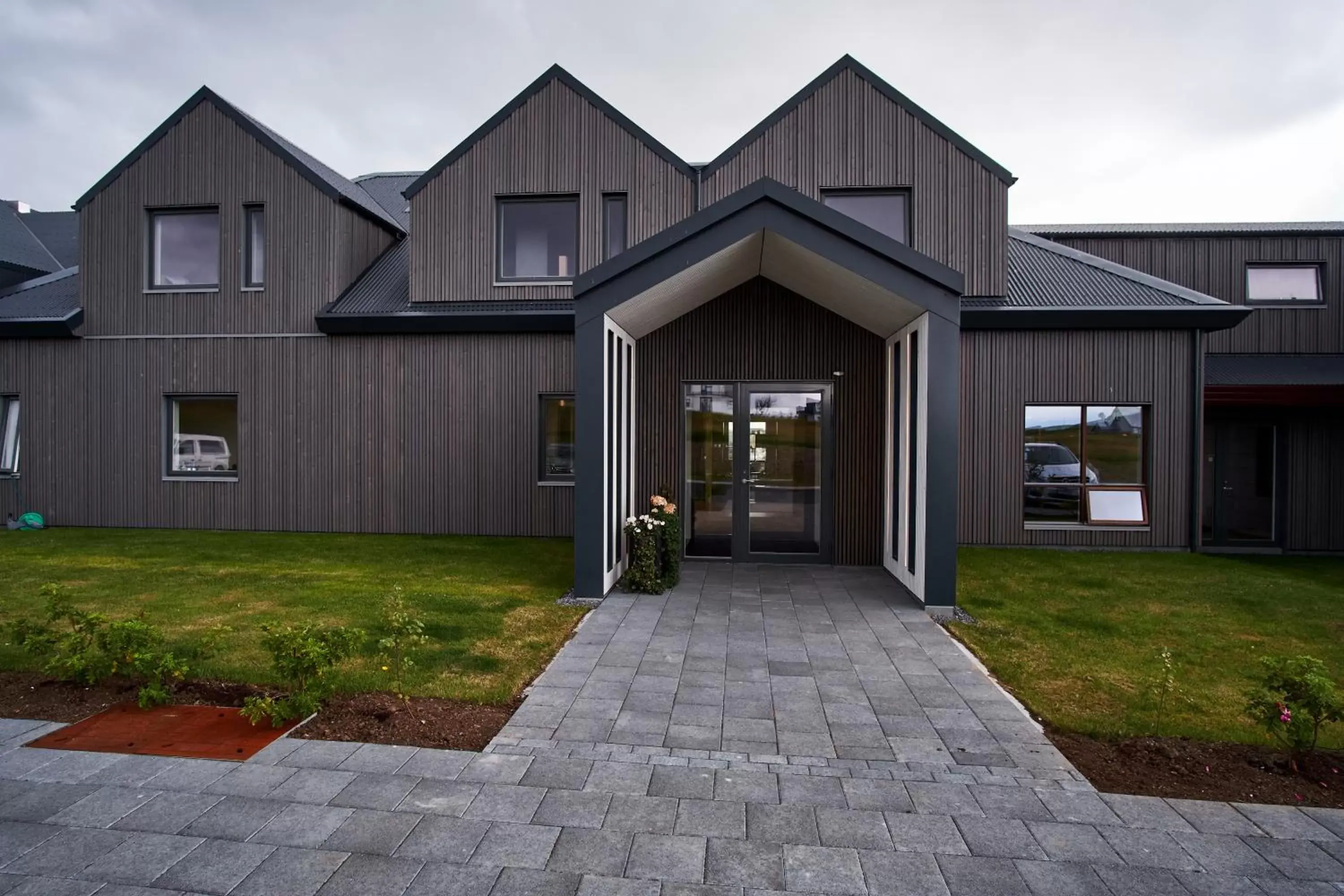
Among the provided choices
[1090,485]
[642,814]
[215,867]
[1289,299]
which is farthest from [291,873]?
[1289,299]

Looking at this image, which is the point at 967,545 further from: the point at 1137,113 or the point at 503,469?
the point at 1137,113

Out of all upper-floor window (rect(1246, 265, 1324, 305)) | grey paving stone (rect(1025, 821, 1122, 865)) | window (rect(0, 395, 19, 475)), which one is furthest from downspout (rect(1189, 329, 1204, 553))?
window (rect(0, 395, 19, 475))

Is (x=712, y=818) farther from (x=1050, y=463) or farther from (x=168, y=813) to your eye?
(x=1050, y=463)

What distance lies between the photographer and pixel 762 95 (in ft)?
60.0

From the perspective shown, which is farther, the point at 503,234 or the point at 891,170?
the point at 503,234

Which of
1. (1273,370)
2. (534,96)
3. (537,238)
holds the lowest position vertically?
(1273,370)

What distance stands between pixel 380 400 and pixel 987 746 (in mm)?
10526

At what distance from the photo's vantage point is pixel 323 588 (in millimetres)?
8102

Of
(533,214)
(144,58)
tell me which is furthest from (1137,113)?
(144,58)

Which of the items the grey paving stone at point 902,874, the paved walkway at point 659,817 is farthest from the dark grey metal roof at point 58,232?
the grey paving stone at point 902,874

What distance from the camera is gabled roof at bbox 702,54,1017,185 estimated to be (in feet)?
37.2

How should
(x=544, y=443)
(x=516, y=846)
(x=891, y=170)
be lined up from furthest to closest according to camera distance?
(x=544, y=443) → (x=891, y=170) → (x=516, y=846)

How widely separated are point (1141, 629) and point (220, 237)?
14.3 metres

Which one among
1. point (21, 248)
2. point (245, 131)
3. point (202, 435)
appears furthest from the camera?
point (21, 248)
